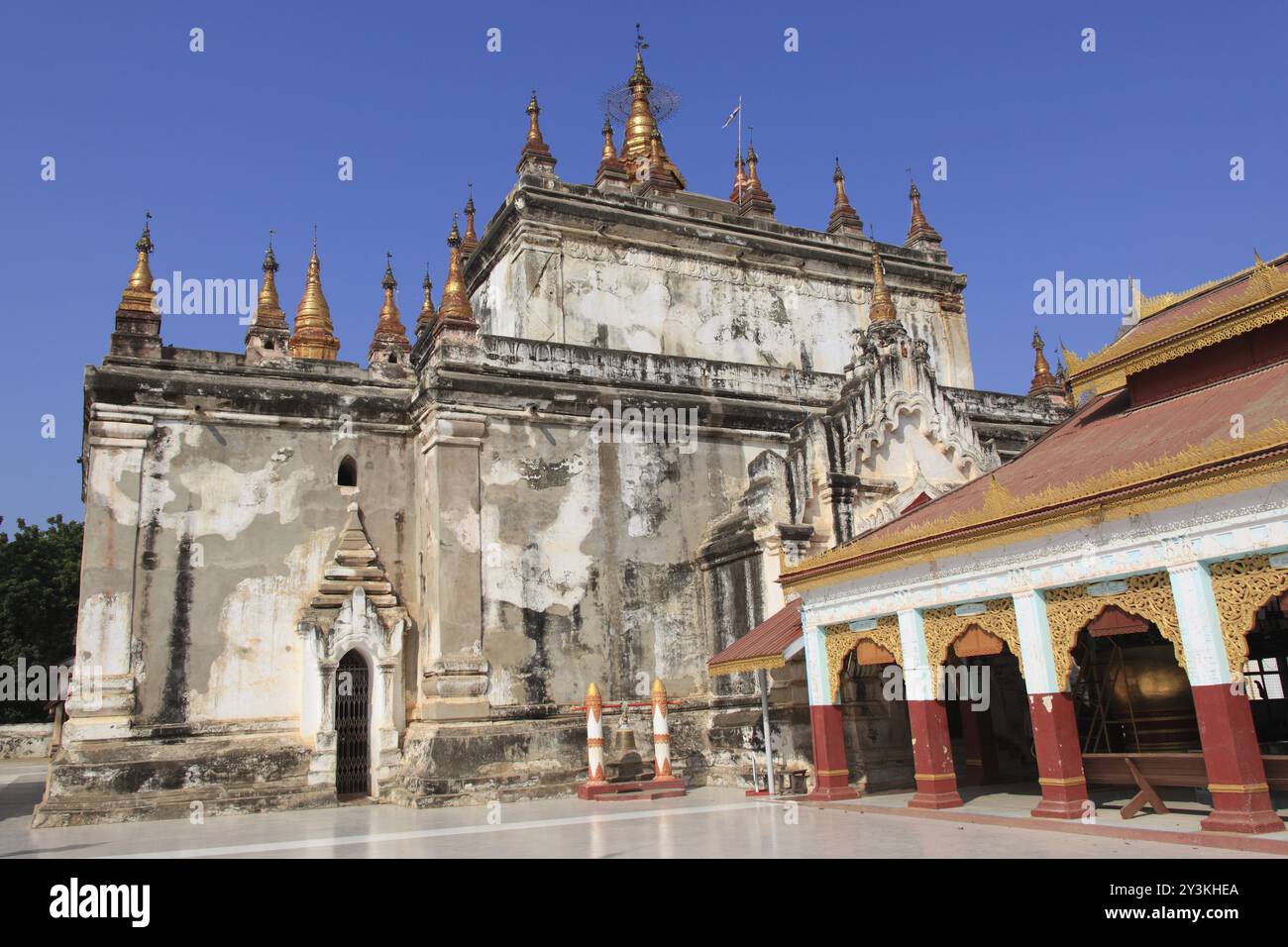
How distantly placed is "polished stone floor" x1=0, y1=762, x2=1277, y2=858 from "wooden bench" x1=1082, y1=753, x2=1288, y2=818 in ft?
5.01

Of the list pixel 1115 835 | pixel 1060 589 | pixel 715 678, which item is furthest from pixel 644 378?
pixel 1115 835

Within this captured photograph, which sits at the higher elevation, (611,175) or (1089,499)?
(611,175)

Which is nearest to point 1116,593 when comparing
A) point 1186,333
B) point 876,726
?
point 1186,333

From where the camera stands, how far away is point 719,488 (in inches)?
842

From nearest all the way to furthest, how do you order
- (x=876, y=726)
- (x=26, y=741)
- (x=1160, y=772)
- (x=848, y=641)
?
(x=1160, y=772), (x=848, y=641), (x=876, y=726), (x=26, y=741)

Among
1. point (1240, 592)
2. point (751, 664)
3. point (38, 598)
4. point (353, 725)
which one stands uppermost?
point (38, 598)

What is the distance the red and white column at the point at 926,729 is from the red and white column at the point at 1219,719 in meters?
3.42

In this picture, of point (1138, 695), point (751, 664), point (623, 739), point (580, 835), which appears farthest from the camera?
point (623, 739)

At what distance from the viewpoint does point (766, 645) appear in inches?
622

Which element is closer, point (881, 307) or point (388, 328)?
point (881, 307)

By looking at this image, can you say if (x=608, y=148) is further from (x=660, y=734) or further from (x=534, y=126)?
(x=660, y=734)

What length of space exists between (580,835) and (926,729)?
4318 millimetres
